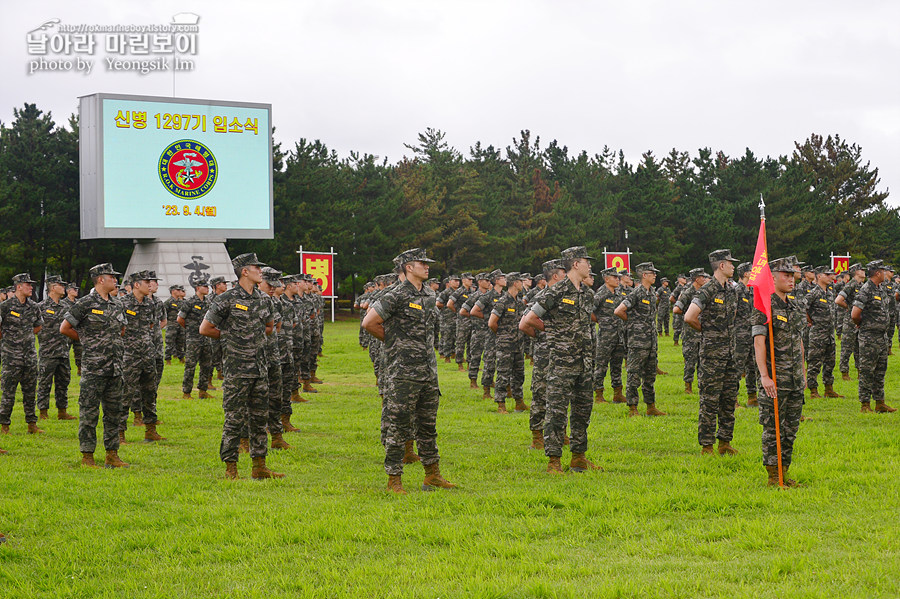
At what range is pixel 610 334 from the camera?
1395 cm

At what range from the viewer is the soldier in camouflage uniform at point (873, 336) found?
1224 cm

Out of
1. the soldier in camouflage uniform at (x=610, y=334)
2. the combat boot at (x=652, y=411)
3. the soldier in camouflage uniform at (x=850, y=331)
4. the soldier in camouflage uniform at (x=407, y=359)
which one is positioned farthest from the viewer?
Result: the soldier in camouflage uniform at (x=850, y=331)

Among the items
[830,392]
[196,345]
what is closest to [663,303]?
[830,392]

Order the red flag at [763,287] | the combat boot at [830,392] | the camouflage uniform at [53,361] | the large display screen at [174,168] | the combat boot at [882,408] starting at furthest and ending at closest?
the large display screen at [174,168]
the combat boot at [830,392]
the camouflage uniform at [53,361]
the combat boot at [882,408]
the red flag at [763,287]

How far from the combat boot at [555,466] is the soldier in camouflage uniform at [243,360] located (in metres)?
3.01

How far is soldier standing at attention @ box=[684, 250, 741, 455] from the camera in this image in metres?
9.22

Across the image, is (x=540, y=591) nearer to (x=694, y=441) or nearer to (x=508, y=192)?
(x=694, y=441)

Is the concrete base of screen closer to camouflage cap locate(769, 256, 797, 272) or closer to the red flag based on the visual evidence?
camouflage cap locate(769, 256, 797, 272)

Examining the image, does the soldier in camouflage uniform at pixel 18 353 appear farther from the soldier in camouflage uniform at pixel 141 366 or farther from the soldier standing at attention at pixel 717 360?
the soldier standing at attention at pixel 717 360

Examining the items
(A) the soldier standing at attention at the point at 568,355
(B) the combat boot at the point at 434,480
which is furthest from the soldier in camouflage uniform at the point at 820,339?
(B) the combat boot at the point at 434,480

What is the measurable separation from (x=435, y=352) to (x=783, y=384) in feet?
14.6

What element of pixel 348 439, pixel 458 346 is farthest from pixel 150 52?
pixel 348 439

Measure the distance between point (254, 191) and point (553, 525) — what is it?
30626mm

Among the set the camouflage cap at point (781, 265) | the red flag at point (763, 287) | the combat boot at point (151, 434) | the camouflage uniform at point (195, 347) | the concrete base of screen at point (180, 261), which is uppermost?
the concrete base of screen at point (180, 261)
